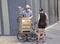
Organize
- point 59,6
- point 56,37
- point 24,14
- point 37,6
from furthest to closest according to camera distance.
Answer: point 59,6 < point 37,6 < point 56,37 < point 24,14

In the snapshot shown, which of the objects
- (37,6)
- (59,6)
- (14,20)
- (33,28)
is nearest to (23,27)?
(33,28)

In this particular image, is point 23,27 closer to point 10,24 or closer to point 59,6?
point 10,24

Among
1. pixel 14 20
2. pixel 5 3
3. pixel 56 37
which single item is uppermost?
pixel 5 3

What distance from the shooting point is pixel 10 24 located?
15695mm

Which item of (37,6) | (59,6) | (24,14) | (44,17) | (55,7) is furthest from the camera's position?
(59,6)

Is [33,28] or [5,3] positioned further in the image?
[5,3]

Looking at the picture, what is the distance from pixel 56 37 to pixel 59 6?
32.5 feet

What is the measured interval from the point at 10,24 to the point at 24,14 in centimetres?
222

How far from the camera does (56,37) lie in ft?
49.8

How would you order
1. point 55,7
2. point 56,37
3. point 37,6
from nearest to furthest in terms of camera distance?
point 56,37 → point 37,6 → point 55,7

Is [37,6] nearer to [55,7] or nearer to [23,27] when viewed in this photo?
[23,27]

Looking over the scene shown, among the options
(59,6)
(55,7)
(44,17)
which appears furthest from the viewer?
(59,6)

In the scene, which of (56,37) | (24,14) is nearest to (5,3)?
(24,14)

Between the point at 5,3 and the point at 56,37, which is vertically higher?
the point at 5,3
